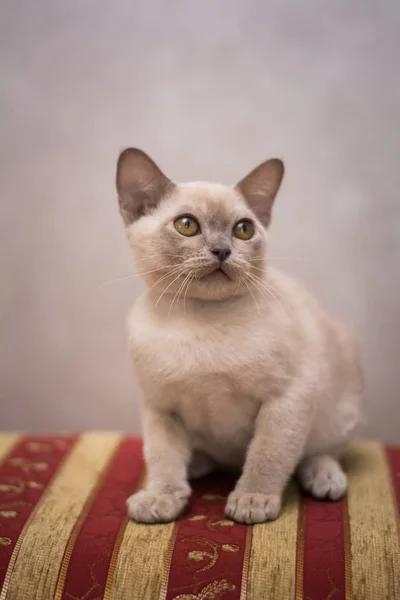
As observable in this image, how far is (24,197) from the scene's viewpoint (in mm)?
1937

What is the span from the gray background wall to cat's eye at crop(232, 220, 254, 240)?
1.99ft

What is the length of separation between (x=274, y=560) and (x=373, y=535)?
209 millimetres

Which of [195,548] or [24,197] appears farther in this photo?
[24,197]

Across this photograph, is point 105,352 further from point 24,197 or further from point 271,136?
point 271,136

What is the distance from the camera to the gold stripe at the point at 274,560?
1067mm

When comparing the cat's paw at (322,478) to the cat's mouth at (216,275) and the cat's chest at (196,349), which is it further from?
the cat's mouth at (216,275)

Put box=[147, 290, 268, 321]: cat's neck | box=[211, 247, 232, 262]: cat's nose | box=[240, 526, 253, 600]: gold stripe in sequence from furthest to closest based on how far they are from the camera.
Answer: box=[147, 290, 268, 321]: cat's neck < box=[211, 247, 232, 262]: cat's nose < box=[240, 526, 253, 600]: gold stripe

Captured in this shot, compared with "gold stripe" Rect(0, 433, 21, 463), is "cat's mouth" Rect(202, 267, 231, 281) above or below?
above

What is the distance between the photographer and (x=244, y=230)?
127 cm

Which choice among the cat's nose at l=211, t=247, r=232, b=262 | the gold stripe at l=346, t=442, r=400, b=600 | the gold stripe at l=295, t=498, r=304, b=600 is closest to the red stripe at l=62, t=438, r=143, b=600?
the gold stripe at l=295, t=498, r=304, b=600

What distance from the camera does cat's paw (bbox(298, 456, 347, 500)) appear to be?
4.39ft

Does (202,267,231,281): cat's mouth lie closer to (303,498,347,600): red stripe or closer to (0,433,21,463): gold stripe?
(303,498,347,600): red stripe

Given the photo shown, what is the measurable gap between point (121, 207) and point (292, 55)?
857mm

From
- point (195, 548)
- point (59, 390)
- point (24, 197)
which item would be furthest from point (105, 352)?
point (195, 548)
